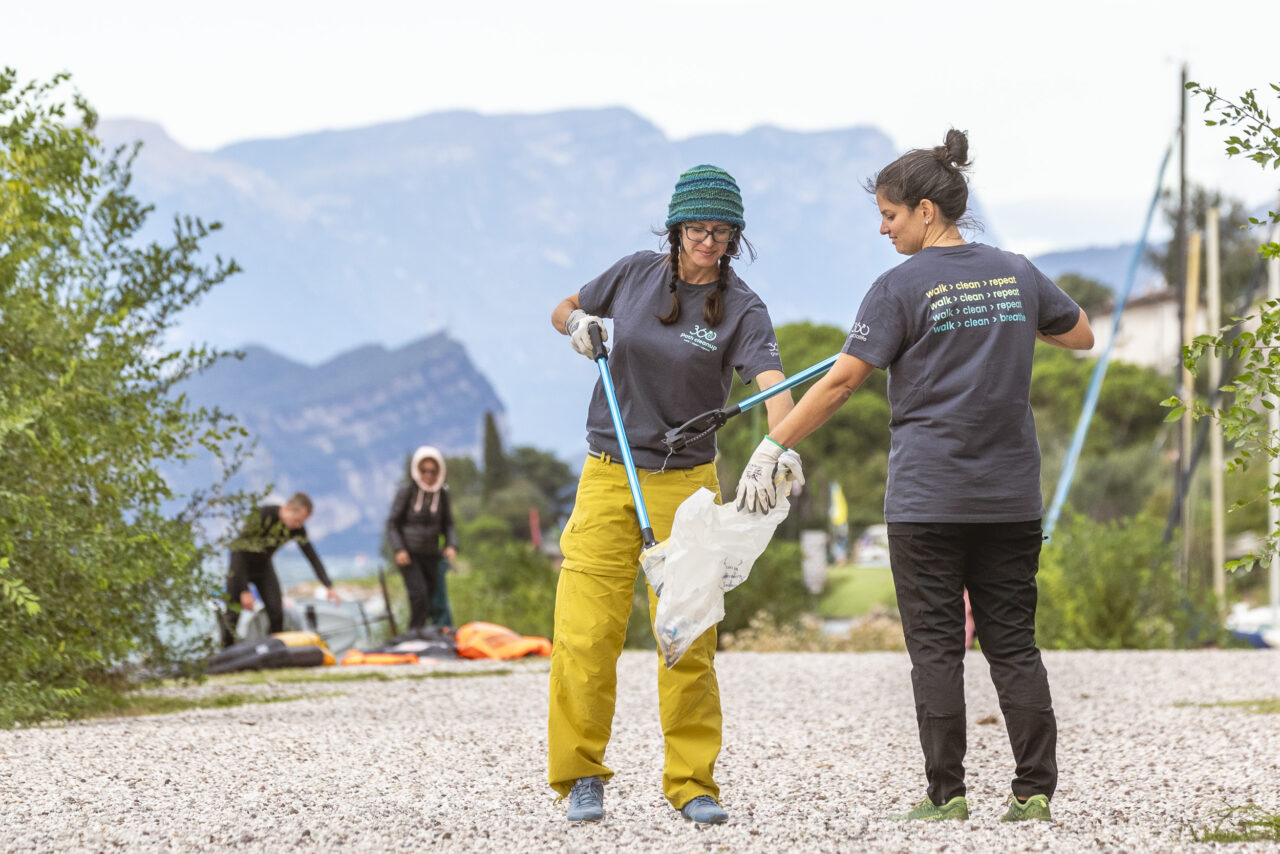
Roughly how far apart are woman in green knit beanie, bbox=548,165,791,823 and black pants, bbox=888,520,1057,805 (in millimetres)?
586

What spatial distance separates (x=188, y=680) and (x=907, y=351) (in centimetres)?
588

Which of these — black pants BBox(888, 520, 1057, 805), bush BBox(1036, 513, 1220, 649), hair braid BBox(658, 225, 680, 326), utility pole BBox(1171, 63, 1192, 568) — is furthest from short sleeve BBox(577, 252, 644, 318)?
utility pole BBox(1171, 63, 1192, 568)

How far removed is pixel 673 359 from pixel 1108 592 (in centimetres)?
1044

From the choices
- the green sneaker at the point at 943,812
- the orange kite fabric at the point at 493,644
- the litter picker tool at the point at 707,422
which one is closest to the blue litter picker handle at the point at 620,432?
the litter picker tool at the point at 707,422

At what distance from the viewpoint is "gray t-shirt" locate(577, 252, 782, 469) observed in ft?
13.6

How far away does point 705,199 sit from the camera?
4.11 m

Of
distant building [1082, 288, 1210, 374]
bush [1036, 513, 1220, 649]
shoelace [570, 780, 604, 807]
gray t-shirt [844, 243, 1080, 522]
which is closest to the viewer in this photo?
gray t-shirt [844, 243, 1080, 522]

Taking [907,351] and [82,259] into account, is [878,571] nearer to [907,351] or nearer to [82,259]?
[82,259]

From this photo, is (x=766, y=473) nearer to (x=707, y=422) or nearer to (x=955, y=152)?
(x=707, y=422)

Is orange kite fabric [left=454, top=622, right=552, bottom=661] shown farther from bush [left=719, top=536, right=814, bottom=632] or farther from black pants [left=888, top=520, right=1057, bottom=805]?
black pants [left=888, top=520, right=1057, bottom=805]

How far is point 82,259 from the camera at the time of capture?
318 inches

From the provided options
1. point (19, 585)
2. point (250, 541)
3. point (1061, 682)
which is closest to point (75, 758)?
point (19, 585)

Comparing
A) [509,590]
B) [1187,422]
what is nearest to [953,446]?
[509,590]

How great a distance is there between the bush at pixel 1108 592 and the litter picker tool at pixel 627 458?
9929mm
